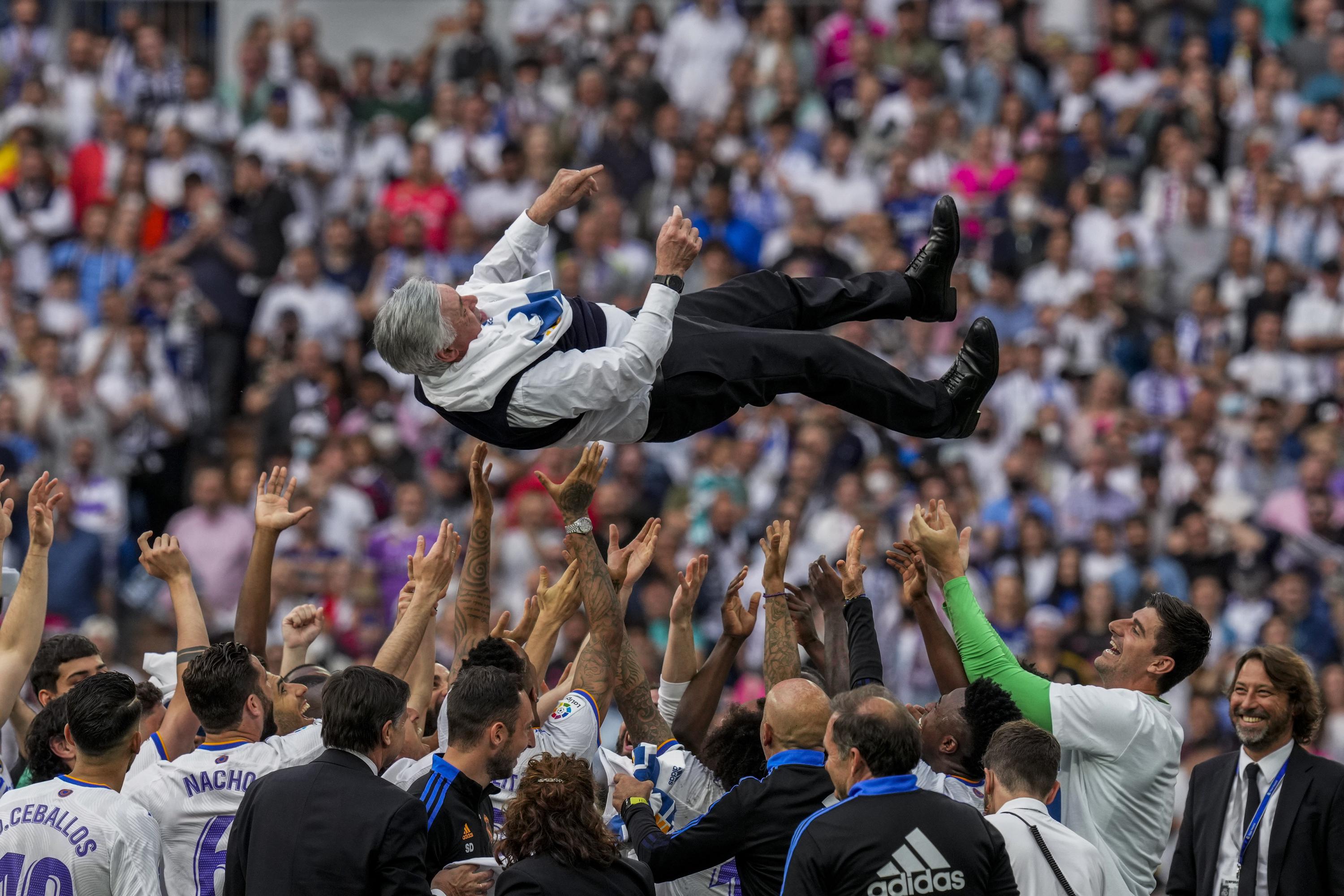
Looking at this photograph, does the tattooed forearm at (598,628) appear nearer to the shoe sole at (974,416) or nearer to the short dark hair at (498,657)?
the short dark hair at (498,657)

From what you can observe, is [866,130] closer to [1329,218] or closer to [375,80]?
[1329,218]

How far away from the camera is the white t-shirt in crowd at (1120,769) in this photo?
18.9 feet

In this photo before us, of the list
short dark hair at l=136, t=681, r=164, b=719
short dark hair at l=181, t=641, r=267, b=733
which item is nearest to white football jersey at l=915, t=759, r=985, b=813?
short dark hair at l=181, t=641, r=267, b=733

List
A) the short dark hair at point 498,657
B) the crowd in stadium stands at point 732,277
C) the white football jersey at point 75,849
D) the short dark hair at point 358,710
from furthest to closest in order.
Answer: the crowd in stadium stands at point 732,277 < the short dark hair at point 498,657 < the white football jersey at point 75,849 < the short dark hair at point 358,710

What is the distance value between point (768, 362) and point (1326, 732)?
5804mm

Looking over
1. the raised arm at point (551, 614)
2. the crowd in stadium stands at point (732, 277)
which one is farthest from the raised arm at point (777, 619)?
the crowd in stadium stands at point (732, 277)

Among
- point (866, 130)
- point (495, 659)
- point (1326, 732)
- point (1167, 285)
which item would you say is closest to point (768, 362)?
point (495, 659)

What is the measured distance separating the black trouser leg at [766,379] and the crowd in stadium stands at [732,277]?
3838mm

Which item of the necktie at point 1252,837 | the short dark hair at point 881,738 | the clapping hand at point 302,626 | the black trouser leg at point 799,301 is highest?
the black trouser leg at point 799,301

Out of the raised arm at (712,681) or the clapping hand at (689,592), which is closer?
the raised arm at (712,681)

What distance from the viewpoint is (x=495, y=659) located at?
5703 mm

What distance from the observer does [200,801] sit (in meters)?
5.39

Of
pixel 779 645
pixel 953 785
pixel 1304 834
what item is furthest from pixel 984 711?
pixel 1304 834

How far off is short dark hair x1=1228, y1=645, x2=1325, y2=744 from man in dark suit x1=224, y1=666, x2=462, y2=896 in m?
2.92
